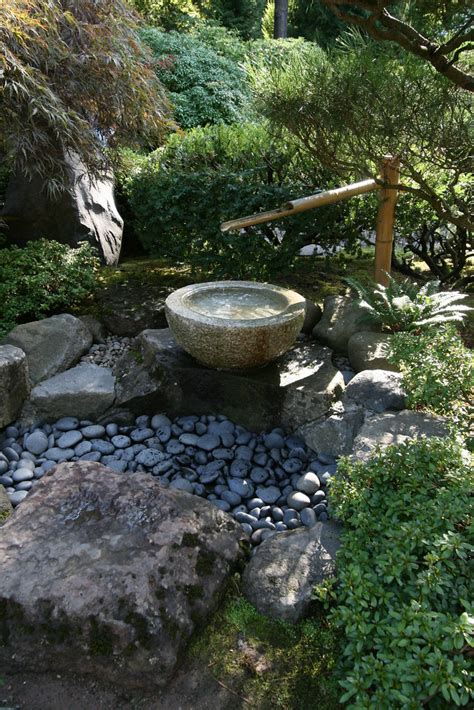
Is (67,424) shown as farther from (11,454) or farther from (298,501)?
(298,501)

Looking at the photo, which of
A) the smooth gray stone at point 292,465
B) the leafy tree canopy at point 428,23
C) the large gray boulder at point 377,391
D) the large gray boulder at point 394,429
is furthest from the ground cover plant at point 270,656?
the leafy tree canopy at point 428,23

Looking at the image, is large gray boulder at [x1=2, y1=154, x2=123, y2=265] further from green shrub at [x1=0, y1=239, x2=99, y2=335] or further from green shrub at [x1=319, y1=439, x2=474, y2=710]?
green shrub at [x1=319, y1=439, x2=474, y2=710]

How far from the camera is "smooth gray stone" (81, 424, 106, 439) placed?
3750 millimetres

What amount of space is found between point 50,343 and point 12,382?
0.64 metres

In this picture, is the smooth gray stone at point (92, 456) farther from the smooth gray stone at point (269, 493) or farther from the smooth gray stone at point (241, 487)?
the smooth gray stone at point (269, 493)

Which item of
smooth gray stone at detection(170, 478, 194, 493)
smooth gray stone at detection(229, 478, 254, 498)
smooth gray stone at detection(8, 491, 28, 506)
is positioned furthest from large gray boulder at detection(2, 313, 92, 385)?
smooth gray stone at detection(229, 478, 254, 498)

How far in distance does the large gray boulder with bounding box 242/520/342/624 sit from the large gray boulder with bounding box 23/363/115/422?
6.02ft

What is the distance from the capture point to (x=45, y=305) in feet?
15.3

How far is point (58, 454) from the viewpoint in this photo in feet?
11.7

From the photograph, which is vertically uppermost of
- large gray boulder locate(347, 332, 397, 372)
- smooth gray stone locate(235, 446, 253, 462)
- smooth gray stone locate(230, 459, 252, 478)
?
large gray boulder locate(347, 332, 397, 372)

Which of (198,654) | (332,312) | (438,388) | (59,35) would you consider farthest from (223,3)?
(198,654)

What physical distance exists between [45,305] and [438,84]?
11.6 ft

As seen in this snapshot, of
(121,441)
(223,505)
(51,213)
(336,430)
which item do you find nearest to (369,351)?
(336,430)

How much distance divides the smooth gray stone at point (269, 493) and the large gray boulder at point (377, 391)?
86 centimetres
